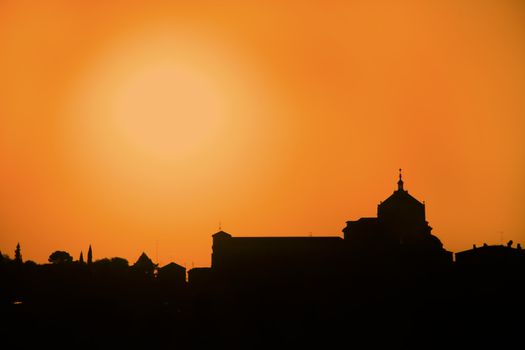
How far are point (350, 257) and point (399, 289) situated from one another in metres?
9.14

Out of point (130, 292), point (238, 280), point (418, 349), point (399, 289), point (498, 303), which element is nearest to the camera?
point (418, 349)

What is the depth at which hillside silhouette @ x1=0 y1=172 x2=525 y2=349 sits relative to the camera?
259 feet

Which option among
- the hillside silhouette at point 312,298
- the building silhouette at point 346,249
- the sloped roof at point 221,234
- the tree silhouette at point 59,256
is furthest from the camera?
the tree silhouette at point 59,256

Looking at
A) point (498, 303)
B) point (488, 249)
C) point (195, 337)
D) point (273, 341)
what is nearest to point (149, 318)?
point (195, 337)

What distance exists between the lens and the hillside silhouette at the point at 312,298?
78812mm

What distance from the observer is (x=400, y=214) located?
4208 inches

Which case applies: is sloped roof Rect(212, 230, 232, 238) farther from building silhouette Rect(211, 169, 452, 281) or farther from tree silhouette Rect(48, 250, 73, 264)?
tree silhouette Rect(48, 250, 73, 264)

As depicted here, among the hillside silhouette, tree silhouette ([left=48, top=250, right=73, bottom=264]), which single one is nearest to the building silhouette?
the hillside silhouette

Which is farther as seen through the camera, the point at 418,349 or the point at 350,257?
the point at 350,257

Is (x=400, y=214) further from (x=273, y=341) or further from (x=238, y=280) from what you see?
(x=273, y=341)

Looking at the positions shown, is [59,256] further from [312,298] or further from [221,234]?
[312,298]

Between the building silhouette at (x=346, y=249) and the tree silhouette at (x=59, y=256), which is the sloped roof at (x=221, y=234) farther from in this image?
the tree silhouette at (x=59, y=256)

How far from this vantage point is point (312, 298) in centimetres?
9031

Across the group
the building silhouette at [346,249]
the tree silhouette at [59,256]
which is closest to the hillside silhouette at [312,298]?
the building silhouette at [346,249]
